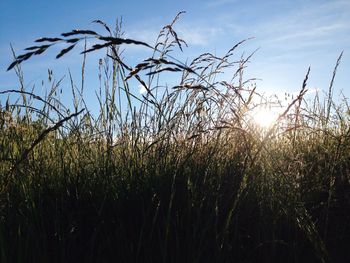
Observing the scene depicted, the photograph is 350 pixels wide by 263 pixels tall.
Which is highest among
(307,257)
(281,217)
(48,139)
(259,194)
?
(48,139)

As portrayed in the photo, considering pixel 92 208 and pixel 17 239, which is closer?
pixel 17 239

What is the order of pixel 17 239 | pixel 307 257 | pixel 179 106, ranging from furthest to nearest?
pixel 179 106 < pixel 307 257 < pixel 17 239

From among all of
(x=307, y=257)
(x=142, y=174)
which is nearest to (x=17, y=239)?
(x=142, y=174)

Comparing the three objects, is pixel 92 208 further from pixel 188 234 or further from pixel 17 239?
pixel 188 234

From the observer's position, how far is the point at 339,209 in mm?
2393

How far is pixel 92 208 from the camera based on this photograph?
6.75ft

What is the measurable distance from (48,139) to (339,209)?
198 centimetres

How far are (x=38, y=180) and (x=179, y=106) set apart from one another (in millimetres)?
1022

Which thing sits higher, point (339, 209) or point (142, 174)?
point (142, 174)

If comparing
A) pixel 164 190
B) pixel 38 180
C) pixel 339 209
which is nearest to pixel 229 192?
pixel 164 190

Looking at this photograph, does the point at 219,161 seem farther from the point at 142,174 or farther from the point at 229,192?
the point at 142,174

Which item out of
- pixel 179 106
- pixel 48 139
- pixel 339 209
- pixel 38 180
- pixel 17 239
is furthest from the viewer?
pixel 48 139

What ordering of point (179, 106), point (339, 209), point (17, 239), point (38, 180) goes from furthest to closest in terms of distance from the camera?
point (179, 106), point (339, 209), point (38, 180), point (17, 239)

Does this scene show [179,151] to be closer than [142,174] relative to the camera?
No
